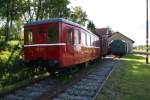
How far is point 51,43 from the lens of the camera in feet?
48.0

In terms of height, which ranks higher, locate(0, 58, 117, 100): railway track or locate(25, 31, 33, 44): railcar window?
locate(25, 31, 33, 44): railcar window

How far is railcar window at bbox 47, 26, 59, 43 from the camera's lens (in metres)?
14.5

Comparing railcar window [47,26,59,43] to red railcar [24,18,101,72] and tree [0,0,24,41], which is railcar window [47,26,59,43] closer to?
red railcar [24,18,101,72]

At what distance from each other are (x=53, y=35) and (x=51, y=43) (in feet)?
1.23

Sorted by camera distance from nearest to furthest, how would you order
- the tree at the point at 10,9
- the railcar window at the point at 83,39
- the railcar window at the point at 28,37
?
the railcar window at the point at 28,37 → the railcar window at the point at 83,39 → the tree at the point at 10,9

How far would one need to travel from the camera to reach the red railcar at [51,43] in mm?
14391

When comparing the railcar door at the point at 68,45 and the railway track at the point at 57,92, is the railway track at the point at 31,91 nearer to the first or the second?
the railway track at the point at 57,92

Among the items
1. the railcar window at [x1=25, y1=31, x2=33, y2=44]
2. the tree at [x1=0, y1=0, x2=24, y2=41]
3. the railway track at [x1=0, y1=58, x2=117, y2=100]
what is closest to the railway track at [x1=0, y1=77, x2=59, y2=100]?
the railway track at [x1=0, y1=58, x2=117, y2=100]

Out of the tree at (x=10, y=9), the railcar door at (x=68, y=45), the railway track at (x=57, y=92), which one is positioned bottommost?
the railway track at (x=57, y=92)

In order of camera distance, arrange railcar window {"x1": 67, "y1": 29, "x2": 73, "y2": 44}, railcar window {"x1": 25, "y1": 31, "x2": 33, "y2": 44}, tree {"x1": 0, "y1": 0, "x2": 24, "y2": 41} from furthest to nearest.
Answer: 1. tree {"x1": 0, "y1": 0, "x2": 24, "y2": 41}
2. railcar window {"x1": 25, "y1": 31, "x2": 33, "y2": 44}
3. railcar window {"x1": 67, "y1": 29, "x2": 73, "y2": 44}

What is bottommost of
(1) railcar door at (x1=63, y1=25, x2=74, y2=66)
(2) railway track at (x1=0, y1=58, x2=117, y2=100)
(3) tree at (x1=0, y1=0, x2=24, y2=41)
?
(2) railway track at (x1=0, y1=58, x2=117, y2=100)

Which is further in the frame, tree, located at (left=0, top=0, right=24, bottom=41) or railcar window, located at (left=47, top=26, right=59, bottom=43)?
tree, located at (left=0, top=0, right=24, bottom=41)

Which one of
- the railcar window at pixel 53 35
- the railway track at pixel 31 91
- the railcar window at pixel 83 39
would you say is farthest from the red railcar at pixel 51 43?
the railcar window at pixel 83 39

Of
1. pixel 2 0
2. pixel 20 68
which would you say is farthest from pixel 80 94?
pixel 2 0
